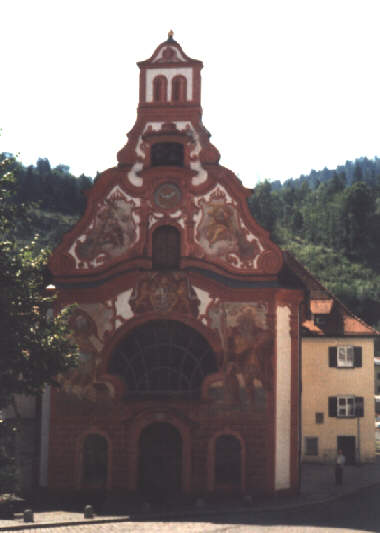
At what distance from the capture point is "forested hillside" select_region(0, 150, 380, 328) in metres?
132

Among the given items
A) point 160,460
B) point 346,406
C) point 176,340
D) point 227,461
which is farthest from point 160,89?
Answer: point 346,406

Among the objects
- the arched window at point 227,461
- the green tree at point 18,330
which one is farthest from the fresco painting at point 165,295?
the green tree at point 18,330

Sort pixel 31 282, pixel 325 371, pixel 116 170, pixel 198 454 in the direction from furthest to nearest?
pixel 325 371 < pixel 116 170 < pixel 198 454 < pixel 31 282

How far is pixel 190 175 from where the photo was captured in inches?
1205

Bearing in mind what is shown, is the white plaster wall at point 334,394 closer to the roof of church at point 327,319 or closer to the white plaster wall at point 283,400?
the roof of church at point 327,319

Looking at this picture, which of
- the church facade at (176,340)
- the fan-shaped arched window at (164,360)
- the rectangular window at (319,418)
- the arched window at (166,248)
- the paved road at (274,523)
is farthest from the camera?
the rectangular window at (319,418)

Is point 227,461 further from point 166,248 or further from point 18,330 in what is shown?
point 18,330

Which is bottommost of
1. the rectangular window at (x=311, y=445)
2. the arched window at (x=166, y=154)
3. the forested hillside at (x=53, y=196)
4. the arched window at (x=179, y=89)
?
the rectangular window at (x=311, y=445)

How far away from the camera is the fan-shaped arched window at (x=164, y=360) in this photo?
29.6 meters

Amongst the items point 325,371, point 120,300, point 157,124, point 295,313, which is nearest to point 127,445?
point 120,300

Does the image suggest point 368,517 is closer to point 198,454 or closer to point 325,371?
point 198,454

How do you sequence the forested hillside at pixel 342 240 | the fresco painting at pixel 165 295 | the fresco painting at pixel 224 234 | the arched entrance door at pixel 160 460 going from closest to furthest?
1. the arched entrance door at pixel 160 460
2. the fresco painting at pixel 165 295
3. the fresco painting at pixel 224 234
4. the forested hillside at pixel 342 240

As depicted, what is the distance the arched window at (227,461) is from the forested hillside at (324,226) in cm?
9528

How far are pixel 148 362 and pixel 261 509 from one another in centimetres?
729
